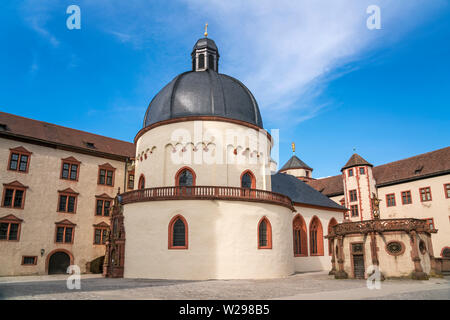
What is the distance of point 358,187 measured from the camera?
42.3 metres

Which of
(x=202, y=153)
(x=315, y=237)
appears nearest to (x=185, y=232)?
(x=202, y=153)

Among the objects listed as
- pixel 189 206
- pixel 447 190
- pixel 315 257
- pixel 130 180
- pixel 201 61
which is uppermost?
pixel 201 61

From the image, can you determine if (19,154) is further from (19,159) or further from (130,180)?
(130,180)

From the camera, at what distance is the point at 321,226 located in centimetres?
3300

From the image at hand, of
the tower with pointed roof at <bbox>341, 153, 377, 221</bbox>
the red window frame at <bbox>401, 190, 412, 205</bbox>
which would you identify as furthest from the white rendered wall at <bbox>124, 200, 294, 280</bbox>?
the red window frame at <bbox>401, 190, 412, 205</bbox>

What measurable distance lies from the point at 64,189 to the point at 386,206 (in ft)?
114

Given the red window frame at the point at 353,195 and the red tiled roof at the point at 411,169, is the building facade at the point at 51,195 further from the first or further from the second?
the red tiled roof at the point at 411,169

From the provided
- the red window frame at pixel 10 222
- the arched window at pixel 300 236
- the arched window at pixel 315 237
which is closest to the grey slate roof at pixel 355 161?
the arched window at pixel 315 237

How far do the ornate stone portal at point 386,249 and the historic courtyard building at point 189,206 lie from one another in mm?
61

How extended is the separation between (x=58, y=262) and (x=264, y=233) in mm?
16782

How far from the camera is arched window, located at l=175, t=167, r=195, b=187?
23.8 m
